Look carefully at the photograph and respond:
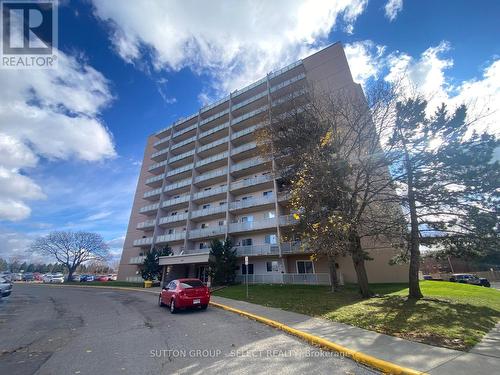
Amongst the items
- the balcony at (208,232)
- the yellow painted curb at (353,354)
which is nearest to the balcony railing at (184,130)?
the balcony at (208,232)

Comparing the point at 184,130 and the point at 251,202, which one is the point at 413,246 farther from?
the point at 184,130

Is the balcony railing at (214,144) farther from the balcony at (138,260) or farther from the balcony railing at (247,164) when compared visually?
the balcony at (138,260)

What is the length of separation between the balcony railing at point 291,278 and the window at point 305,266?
5.71 feet

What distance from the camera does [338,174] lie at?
13.9 meters

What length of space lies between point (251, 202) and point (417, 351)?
23.4 meters

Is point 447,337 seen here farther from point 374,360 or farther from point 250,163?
point 250,163

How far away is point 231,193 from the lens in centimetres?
3147

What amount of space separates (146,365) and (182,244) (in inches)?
1207

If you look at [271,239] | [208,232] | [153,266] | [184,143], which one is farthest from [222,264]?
[184,143]

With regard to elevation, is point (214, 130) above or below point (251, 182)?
above

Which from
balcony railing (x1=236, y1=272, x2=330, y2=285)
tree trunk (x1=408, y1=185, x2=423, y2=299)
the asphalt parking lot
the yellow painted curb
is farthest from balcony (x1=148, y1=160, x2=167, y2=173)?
the yellow painted curb

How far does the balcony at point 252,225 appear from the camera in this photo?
26125 mm

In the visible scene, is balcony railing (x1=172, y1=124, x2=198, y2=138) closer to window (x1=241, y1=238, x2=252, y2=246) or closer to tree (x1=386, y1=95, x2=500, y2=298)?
window (x1=241, y1=238, x2=252, y2=246)

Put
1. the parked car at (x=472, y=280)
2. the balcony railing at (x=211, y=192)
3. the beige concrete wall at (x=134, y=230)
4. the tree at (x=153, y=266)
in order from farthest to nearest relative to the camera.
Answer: the beige concrete wall at (x=134, y=230) → the parked car at (x=472, y=280) → the tree at (x=153, y=266) → the balcony railing at (x=211, y=192)
